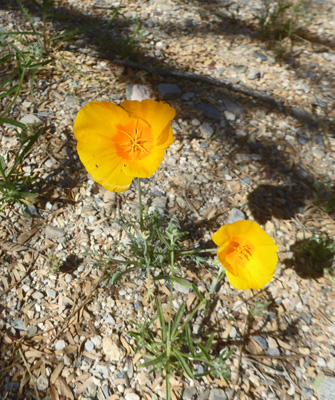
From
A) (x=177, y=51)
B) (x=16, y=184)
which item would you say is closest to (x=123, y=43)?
(x=177, y=51)

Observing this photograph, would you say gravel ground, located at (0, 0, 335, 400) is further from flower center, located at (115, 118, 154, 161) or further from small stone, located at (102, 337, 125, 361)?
flower center, located at (115, 118, 154, 161)

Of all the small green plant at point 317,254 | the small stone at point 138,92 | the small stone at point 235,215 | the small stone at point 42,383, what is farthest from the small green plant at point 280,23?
the small stone at point 42,383

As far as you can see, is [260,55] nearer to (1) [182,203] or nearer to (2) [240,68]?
(2) [240,68]

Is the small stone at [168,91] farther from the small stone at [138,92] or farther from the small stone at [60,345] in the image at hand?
the small stone at [60,345]

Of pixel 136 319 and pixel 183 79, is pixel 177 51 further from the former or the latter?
pixel 136 319

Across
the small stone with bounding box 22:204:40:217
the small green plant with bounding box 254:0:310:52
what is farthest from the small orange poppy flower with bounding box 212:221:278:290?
the small green plant with bounding box 254:0:310:52

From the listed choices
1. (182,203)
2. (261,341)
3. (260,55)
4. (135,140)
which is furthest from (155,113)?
(260,55)
